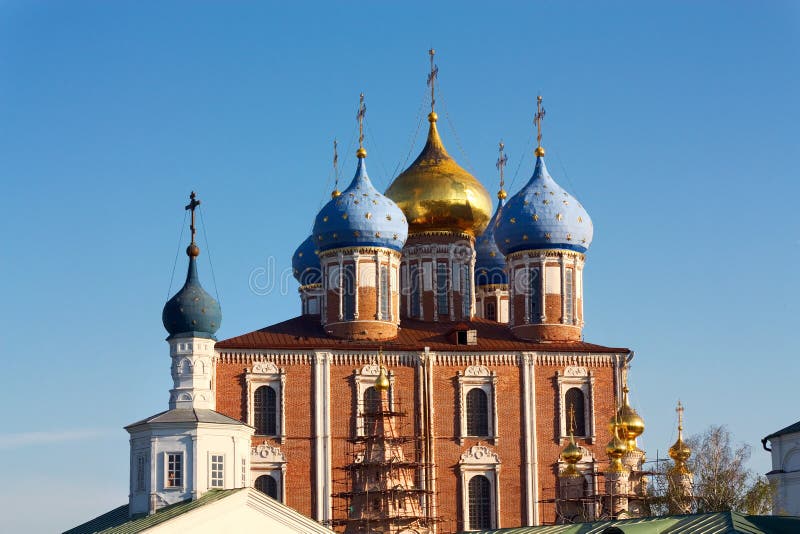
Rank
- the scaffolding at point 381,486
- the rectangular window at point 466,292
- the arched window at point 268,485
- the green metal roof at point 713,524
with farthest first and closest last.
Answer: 1. the rectangular window at point 466,292
2. the arched window at point 268,485
3. the scaffolding at point 381,486
4. the green metal roof at point 713,524

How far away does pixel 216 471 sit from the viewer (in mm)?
40750

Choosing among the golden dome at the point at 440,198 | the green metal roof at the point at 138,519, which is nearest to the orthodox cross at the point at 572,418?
the golden dome at the point at 440,198

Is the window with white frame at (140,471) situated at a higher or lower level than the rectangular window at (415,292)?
lower

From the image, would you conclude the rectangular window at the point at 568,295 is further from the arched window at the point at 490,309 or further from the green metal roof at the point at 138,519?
the green metal roof at the point at 138,519

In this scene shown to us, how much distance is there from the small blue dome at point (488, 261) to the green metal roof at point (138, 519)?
17531 millimetres

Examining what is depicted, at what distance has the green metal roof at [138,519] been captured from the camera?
38219 mm

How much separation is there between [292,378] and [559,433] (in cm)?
746

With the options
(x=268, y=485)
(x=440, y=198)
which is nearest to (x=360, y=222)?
(x=440, y=198)

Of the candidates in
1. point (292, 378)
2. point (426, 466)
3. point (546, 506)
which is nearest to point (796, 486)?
point (546, 506)

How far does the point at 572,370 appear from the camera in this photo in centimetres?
4959

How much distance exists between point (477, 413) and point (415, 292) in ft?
16.2

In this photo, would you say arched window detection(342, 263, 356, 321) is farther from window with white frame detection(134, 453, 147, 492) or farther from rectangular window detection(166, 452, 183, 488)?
rectangular window detection(166, 452, 183, 488)

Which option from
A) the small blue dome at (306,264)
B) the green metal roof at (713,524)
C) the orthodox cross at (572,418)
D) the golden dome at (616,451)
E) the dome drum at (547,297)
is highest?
the small blue dome at (306,264)

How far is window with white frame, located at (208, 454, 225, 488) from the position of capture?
4062 centimetres
